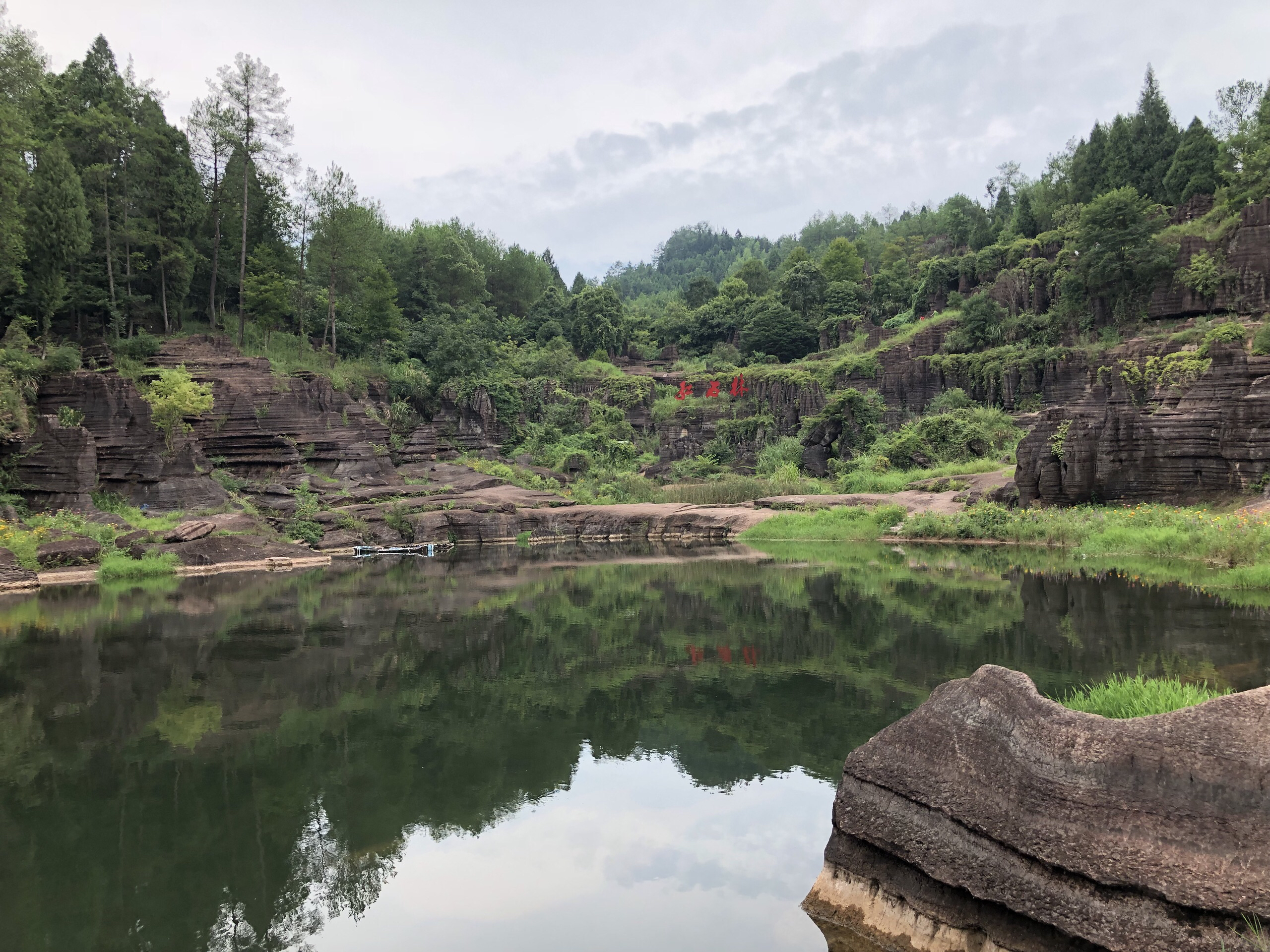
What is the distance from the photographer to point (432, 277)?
58.4 meters

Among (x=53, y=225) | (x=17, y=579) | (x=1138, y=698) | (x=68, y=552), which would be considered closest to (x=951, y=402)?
(x=68, y=552)

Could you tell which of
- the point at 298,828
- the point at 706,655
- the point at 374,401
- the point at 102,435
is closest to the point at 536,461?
the point at 374,401

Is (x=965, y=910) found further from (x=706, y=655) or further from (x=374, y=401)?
(x=374, y=401)

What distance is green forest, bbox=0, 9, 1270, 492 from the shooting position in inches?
1294

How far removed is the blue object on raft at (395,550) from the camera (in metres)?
29.8

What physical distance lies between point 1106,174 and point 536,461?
1503 inches

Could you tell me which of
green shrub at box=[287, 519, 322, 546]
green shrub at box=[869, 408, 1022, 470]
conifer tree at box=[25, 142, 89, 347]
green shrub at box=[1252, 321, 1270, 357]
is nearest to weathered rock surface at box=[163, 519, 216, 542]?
green shrub at box=[287, 519, 322, 546]

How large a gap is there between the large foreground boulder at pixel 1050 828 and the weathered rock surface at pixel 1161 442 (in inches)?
884

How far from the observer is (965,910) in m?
4.02

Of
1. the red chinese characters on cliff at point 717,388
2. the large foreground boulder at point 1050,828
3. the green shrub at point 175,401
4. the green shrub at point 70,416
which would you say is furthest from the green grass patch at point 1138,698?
the red chinese characters on cliff at point 717,388

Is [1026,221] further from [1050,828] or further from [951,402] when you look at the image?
[1050,828]

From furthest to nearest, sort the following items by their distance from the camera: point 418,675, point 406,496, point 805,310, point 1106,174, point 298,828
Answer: point 805,310, point 1106,174, point 406,496, point 418,675, point 298,828

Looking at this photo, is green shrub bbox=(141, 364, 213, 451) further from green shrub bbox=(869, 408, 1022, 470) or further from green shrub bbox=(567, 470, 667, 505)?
green shrub bbox=(869, 408, 1022, 470)

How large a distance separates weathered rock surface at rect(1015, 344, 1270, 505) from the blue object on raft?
2086 centimetres
